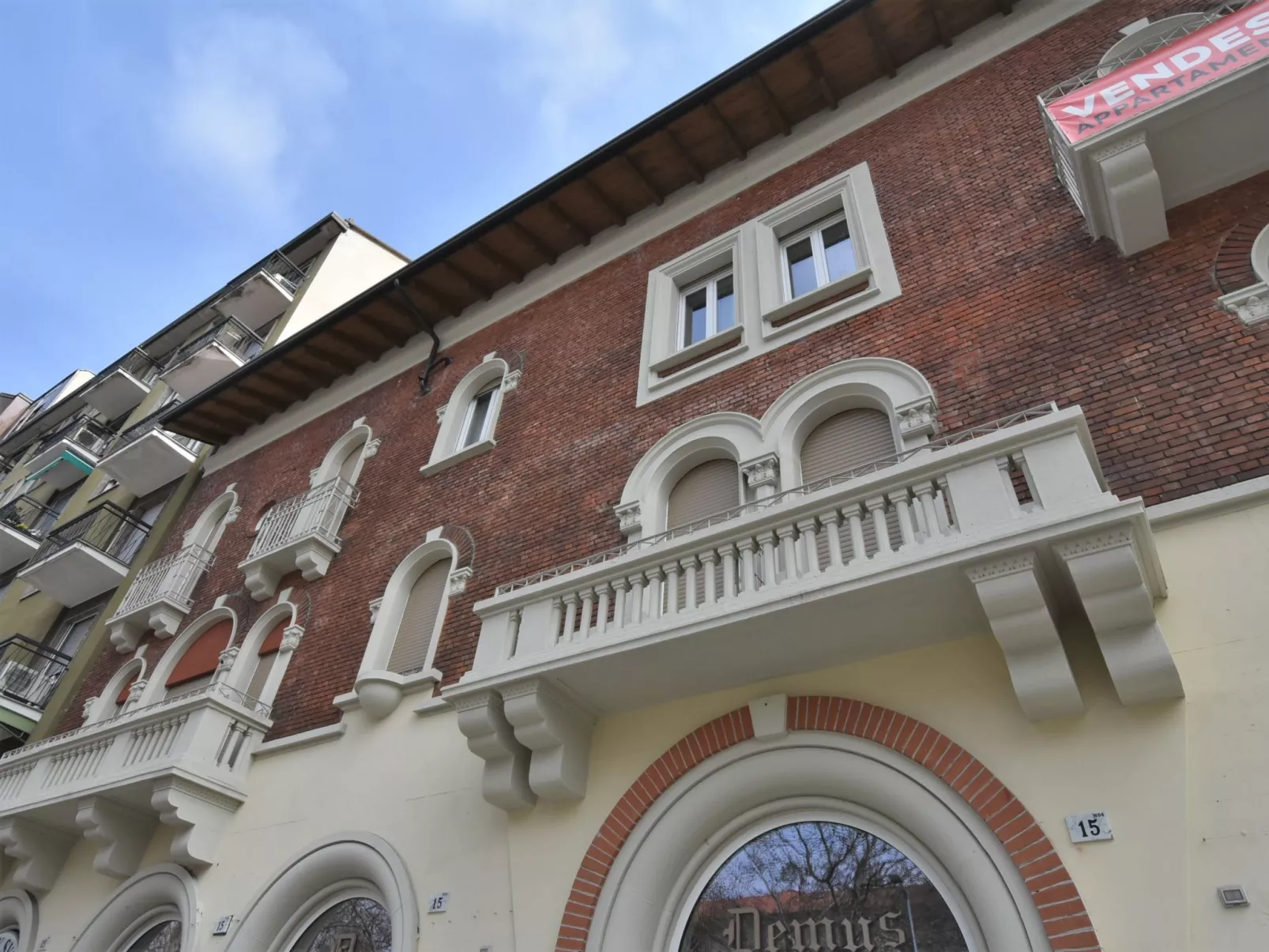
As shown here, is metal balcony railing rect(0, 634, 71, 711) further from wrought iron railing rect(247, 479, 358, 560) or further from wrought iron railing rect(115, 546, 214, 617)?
wrought iron railing rect(247, 479, 358, 560)

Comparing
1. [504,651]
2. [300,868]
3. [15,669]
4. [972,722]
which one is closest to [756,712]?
[972,722]

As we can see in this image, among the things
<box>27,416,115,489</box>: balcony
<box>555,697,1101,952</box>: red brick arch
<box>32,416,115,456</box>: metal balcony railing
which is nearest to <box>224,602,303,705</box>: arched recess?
<box>555,697,1101,952</box>: red brick arch

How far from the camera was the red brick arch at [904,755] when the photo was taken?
14.6 ft

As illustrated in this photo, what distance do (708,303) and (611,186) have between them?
3.04 m

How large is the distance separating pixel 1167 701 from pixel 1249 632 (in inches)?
25.6

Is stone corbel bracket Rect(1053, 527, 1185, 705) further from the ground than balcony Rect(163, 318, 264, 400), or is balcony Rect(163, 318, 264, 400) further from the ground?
balcony Rect(163, 318, 264, 400)

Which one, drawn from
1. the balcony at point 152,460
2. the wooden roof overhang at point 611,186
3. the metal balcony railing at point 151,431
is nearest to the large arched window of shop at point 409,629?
the wooden roof overhang at point 611,186

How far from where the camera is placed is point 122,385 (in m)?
25.6

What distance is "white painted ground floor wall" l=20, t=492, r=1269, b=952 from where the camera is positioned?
168 inches

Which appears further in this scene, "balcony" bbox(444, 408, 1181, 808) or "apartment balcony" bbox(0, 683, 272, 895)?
"apartment balcony" bbox(0, 683, 272, 895)

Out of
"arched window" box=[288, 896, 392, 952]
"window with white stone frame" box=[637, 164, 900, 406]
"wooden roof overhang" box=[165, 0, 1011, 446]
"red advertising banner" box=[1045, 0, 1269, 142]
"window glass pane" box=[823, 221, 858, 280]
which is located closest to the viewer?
"red advertising banner" box=[1045, 0, 1269, 142]

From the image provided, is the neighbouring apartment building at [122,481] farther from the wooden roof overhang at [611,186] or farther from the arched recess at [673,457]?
the arched recess at [673,457]

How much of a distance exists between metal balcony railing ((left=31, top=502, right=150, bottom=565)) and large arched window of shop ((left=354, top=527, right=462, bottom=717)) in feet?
33.0

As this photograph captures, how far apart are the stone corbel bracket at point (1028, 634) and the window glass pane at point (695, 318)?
6.04 m
